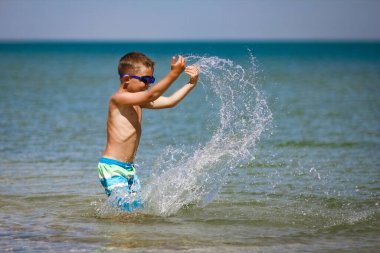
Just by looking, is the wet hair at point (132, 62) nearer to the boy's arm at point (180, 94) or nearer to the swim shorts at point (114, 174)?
the boy's arm at point (180, 94)

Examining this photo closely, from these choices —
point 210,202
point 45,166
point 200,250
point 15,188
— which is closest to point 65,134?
point 45,166

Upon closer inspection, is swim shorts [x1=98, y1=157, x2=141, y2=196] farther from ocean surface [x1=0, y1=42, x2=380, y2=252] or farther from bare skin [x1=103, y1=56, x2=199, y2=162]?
ocean surface [x1=0, y1=42, x2=380, y2=252]

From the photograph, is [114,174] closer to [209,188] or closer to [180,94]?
[180,94]

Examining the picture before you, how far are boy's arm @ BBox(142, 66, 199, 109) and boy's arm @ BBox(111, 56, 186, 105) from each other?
0.32 metres

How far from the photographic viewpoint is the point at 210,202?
8.50 meters

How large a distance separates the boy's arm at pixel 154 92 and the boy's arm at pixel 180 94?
32 centimetres

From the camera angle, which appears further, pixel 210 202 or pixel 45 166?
pixel 45 166

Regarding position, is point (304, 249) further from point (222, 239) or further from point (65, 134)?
point (65, 134)

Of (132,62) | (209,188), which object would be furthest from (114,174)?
(209,188)

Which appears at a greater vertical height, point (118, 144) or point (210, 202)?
point (118, 144)

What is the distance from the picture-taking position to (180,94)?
7.32 m

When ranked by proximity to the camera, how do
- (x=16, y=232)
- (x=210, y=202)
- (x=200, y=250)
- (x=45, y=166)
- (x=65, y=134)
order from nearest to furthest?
(x=200, y=250)
(x=16, y=232)
(x=210, y=202)
(x=45, y=166)
(x=65, y=134)

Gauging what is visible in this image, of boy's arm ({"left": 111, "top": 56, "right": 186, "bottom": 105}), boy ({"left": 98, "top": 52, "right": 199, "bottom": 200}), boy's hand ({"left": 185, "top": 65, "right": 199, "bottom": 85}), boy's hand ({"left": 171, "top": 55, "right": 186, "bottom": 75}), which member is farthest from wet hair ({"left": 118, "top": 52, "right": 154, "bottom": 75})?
boy's hand ({"left": 171, "top": 55, "right": 186, "bottom": 75})

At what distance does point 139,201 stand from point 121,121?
0.78 m
